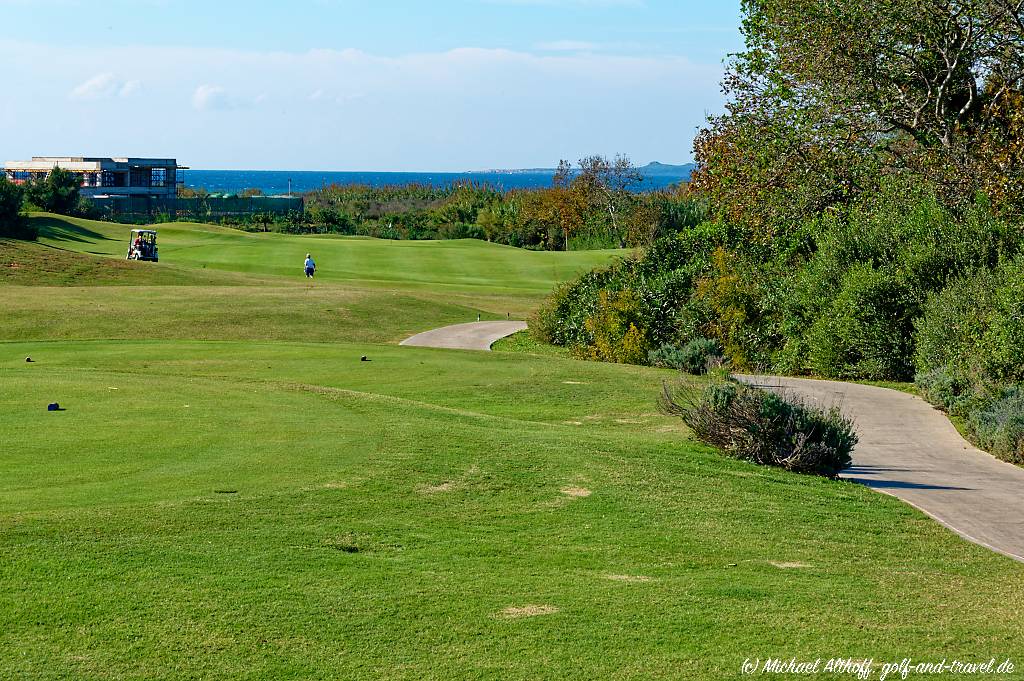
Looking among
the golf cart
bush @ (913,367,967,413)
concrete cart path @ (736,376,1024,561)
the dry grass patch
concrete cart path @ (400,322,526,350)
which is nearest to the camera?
the dry grass patch

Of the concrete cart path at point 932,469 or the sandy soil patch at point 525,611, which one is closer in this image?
the sandy soil patch at point 525,611

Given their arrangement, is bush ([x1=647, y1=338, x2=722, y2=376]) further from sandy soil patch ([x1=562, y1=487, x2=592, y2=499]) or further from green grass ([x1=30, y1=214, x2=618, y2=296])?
green grass ([x1=30, y1=214, x2=618, y2=296])

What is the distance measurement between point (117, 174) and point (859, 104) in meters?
95.3

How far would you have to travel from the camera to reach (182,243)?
65.1m

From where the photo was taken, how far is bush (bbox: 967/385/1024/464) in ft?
50.8

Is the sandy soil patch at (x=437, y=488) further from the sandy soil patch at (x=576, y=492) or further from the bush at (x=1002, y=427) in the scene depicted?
the bush at (x=1002, y=427)

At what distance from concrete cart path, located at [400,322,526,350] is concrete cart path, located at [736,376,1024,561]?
11589 millimetres

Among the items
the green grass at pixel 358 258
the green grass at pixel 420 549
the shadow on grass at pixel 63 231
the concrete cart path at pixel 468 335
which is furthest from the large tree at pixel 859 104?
the shadow on grass at pixel 63 231

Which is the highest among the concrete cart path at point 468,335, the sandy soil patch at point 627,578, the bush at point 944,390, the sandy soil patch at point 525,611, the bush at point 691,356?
the sandy soil patch at point 525,611

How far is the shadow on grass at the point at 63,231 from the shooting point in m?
59.4

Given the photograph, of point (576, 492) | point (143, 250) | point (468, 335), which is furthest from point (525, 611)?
point (143, 250)

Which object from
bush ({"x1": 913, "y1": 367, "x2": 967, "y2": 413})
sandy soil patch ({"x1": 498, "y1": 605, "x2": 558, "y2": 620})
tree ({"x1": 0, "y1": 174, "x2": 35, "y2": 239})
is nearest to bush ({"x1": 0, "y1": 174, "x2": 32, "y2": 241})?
tree ({"x1": 0, "y1": 174, "x2": 35, "y2": 239})

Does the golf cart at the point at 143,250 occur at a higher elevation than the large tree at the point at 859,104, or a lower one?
lower

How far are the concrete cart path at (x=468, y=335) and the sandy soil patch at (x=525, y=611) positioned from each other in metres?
22.0
